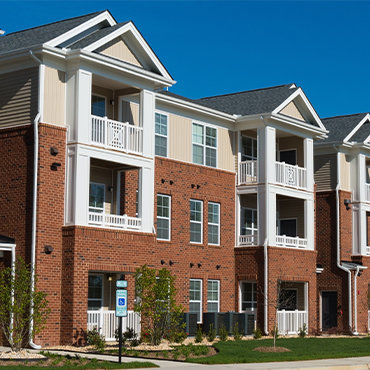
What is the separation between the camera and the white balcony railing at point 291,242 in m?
35.3

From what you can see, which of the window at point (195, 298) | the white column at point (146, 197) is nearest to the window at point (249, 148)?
the window at point (195, 298)

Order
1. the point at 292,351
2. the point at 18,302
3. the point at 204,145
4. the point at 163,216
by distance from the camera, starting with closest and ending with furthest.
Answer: the point at 18,302
the point at 292,351
the point at 163,216
the point at 204,145

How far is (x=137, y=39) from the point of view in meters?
28.1

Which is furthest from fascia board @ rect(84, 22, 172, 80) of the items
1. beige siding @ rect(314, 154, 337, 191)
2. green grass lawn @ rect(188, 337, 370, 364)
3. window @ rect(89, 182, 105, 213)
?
beige siding @ rect(314, 154, 337, 191)

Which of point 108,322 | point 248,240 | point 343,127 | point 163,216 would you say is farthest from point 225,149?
point 108,322

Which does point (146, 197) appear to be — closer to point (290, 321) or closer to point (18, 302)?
point (18, 302)

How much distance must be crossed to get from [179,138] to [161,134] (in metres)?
1.16

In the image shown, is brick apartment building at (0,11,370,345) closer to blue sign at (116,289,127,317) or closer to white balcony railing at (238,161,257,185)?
white balcony railing at (238,161,257,185)

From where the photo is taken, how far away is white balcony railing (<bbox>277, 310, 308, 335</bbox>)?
34531mm

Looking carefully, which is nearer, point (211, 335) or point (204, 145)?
point (211, 335)

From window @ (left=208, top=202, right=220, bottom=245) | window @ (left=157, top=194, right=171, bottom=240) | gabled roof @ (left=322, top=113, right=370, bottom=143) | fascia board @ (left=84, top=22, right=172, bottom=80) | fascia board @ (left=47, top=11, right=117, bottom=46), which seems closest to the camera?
fascia board @ (left=47, top=11, right=117, bottom=46)

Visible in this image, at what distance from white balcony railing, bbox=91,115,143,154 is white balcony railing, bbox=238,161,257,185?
8459 millimetres

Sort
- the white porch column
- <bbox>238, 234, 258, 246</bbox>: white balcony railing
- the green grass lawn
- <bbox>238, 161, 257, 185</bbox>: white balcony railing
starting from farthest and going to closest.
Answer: the white porch column
<bbox>238, 161, 257, 185</bbox>: white balcony railing
<bbox>238, 234, 258, 246</bbox>: white balcony railing
the green grass lawn

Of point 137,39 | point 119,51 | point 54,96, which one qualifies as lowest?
point 54,96
